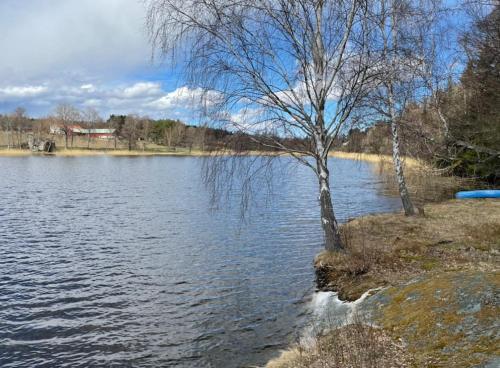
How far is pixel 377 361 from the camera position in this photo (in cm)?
583

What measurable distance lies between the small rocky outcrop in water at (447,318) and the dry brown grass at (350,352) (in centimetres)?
25

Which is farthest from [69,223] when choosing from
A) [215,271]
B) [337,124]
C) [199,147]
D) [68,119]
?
[68,119]

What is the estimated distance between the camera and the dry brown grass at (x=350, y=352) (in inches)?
231

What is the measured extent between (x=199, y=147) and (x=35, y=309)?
6564 mm

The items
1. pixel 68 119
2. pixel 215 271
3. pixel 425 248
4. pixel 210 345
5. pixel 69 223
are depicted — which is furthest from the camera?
pixel 68 119

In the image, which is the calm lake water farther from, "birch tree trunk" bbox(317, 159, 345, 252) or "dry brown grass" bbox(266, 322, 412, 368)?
"dry brown grass" bbox(266, 322, 412, 368)

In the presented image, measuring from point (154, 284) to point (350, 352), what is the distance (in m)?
9.11

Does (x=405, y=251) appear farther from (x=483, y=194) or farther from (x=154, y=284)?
(x=483, y=194)

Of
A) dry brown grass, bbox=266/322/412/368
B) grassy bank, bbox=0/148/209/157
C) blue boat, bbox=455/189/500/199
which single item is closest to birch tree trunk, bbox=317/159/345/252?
dry brown grass, bbox=266/322/412/368

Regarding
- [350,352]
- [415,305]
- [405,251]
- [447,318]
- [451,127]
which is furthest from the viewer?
[451,127]

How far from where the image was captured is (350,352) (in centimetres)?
627

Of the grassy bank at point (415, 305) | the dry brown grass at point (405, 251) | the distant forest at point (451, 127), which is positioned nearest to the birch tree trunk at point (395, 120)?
the distant forest at point (451, 127)

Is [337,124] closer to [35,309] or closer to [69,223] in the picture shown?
[35,309]

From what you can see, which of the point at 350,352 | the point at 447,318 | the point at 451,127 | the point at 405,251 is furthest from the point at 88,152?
the point at 447,318
